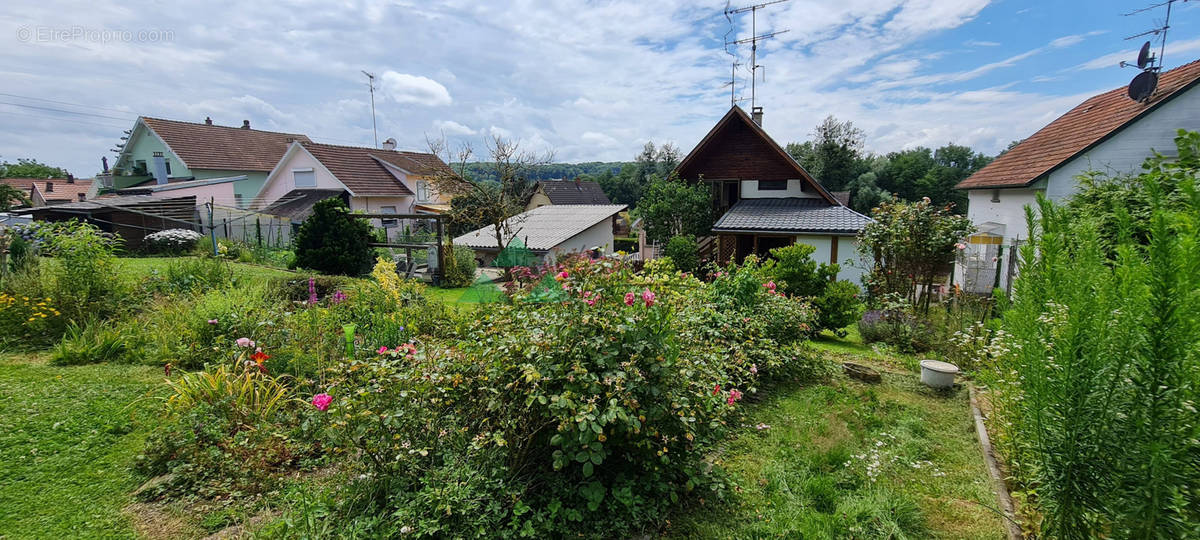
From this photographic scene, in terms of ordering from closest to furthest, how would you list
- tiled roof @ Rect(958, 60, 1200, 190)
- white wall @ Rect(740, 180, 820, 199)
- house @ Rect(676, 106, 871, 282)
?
tiled roof @ Rect(958, 60, 1200, 190), house @ Rect(676, 106, 871, 282), white wall @ Rect(740, 180, 820, 199)

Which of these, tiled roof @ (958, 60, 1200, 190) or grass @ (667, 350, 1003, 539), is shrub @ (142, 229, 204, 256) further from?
tiled roof @ (958, 60, 1200, 190)

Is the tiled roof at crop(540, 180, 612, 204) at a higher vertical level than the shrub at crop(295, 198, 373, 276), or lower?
higher

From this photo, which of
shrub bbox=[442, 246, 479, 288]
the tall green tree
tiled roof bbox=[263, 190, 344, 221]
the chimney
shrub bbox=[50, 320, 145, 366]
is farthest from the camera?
the chimney

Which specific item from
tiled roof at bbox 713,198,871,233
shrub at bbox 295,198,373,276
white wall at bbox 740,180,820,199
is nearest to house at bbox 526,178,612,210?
white wall at bbox 740,180,820,199

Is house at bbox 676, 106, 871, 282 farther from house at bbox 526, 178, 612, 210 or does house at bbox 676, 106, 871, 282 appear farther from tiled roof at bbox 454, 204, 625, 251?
house at bbox 526, 178, 612, 210

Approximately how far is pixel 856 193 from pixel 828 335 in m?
36.2

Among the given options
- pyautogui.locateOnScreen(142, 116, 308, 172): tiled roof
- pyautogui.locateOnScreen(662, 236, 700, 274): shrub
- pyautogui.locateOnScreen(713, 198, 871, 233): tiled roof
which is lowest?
pyautogui.locateOnScreen(662, 236, 700, 274): shrub

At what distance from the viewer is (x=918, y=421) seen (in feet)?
14.6

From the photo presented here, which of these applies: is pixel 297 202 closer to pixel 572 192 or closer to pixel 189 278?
pixel 189 278

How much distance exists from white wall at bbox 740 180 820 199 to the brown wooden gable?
0.75 ft

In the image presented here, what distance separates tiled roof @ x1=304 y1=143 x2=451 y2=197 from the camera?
2467 cm

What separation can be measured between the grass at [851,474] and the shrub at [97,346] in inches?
240

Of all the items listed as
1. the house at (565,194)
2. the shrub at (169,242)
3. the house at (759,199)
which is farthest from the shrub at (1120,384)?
the house at (565,194)

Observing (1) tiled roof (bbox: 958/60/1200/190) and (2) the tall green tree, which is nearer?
(1) tiled roof (bbox: 958/60/1200/190)
